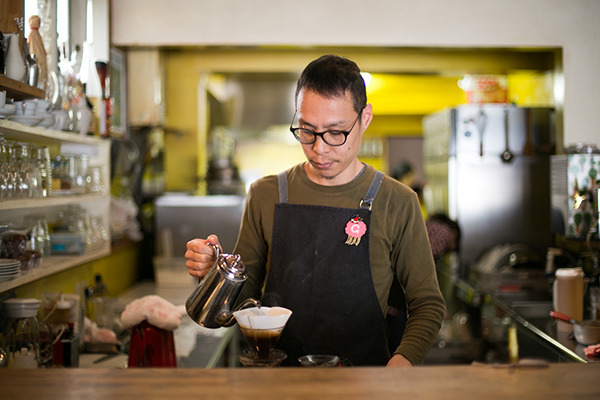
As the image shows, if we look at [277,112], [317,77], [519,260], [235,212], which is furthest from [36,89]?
Result: [277,112]

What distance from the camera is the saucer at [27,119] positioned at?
7.51ft

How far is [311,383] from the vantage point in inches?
43.7

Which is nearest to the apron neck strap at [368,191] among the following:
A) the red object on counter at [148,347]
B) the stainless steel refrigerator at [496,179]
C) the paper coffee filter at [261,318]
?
the paper coffee filter at [261,318]

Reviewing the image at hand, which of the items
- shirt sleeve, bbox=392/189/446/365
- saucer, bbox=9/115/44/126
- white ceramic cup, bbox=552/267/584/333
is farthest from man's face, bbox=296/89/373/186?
white ceramic cup, bbox=552/267/584/333

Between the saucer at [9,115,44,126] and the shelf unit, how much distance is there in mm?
27

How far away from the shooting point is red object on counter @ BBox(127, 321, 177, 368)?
2369 millimetres

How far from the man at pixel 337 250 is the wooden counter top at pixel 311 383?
74cm

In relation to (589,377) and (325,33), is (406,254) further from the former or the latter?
(325,33)

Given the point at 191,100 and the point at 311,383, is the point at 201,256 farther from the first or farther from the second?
the point at 191,100

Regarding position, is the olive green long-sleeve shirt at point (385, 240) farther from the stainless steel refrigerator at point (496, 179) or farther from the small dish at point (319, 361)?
the stainless steel refrigerator at point (496, 179)

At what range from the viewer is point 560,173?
368cm

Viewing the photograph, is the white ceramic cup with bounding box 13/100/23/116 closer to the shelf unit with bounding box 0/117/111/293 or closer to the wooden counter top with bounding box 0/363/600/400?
the shelf unit with bounding box 0/117/111/293

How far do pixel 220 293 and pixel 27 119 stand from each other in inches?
45.5

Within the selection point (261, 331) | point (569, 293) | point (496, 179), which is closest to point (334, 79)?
point (261, 331)
